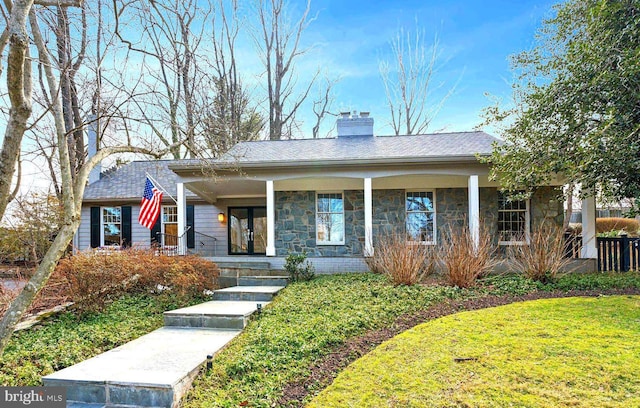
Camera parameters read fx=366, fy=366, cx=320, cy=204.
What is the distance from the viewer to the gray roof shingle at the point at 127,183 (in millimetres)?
13016

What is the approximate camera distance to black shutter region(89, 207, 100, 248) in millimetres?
13125

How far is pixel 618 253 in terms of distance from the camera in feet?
28.3

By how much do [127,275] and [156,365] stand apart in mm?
3266

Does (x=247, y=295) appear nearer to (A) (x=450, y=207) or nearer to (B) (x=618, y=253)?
(A) (x=450, y=207)

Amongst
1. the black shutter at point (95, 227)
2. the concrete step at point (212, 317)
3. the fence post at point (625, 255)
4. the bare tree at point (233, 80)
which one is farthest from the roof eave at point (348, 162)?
the bare tree at point (233, 80)

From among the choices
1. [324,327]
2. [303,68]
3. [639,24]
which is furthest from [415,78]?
[324,327]

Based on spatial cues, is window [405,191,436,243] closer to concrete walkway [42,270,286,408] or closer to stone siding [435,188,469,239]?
stone siding [435,188,469,239]

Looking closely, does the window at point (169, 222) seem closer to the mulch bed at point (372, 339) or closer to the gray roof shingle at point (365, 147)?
the gray roof shingle at point (365, 147)

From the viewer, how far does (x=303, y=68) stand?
21688 millimetres

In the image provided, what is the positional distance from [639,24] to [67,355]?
28.3 ft

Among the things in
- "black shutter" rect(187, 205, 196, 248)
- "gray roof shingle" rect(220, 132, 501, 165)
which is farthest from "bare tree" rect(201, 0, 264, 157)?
"gray roof shingle" rect(220, 132, 501, 165)

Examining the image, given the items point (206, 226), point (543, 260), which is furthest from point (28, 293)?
point (206, 226)

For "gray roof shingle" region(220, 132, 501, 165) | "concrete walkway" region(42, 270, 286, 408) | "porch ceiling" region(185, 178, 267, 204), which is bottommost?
"concrete walkway" region(42, 270, 286, 408)

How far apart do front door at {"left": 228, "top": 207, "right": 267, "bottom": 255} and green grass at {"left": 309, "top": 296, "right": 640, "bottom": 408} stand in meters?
9.11
